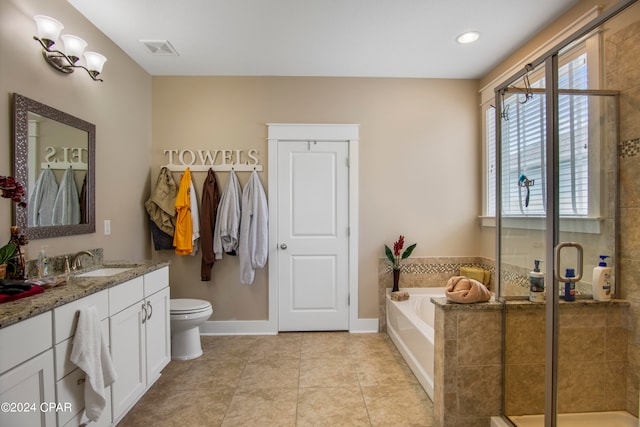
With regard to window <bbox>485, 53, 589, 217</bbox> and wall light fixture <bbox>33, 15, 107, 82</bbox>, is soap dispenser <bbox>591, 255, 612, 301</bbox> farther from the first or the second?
wall light fixture <bbox>33, 15, 107, 82</bbox>

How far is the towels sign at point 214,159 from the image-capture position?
3.25 m

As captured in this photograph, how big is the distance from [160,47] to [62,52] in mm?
775

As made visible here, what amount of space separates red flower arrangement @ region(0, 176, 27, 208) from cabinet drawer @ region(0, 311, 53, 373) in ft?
2.26

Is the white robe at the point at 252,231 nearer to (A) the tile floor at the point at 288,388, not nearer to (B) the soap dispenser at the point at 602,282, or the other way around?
(A) the tile floor at the point at 288,388

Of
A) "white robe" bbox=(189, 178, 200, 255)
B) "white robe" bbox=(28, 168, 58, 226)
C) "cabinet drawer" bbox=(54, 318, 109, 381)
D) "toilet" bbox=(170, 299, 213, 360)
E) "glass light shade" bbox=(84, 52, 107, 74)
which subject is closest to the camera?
"cabinet drawer" bbox=(54, 318, 109, 381)

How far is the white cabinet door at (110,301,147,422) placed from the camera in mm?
1773

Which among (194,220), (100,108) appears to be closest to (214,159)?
(194,220)

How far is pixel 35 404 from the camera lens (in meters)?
1.24

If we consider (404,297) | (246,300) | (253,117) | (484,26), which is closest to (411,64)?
(484,26)

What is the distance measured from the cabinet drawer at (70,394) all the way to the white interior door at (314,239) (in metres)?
1.96

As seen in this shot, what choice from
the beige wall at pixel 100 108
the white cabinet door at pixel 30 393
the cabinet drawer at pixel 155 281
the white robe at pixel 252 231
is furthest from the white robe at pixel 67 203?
the white robe at pixel 252 231

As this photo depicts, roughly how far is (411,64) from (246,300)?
2744 mm

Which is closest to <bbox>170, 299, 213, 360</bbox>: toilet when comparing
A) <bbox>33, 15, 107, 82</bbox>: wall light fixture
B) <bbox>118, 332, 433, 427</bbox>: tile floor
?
<bbox>118, 332, 433, 427</bbox>: tile floor

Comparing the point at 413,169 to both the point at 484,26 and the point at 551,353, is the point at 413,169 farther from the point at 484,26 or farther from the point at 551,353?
the point at 551,353
